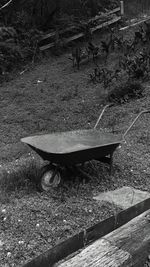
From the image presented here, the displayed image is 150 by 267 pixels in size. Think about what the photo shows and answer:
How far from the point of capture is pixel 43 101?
9625 mm

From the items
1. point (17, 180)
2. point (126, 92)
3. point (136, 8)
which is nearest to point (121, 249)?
point (17, 180)

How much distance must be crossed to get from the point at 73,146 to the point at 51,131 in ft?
11.3

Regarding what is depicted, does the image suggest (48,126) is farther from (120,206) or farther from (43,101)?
(120,206)

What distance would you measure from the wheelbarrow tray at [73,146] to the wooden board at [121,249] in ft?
2.69

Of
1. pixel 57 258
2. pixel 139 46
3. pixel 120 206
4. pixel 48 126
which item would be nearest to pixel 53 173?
pixel 120 206

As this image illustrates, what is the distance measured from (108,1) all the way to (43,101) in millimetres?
6595

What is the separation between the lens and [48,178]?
170 inches

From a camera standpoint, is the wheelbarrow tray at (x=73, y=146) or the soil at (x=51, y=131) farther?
the wheelbarrow tray at (x=73, y=146)

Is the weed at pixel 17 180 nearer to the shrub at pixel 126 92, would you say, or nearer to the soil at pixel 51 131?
the soil at pixel 51 131

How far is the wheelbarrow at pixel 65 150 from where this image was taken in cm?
Answer: 411

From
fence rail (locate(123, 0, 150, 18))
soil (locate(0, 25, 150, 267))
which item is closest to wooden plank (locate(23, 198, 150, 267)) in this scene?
soil (locate(0, 25, 150, 267))

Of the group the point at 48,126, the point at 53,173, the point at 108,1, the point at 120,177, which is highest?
the point at 108,1

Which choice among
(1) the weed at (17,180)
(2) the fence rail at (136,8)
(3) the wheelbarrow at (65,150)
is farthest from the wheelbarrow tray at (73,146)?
(2) the fence rail at (136,8)

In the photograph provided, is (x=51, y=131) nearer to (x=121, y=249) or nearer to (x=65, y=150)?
(x=65, y=150)
